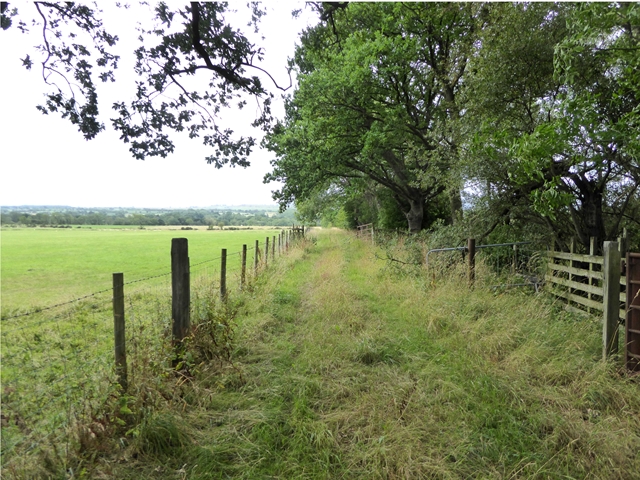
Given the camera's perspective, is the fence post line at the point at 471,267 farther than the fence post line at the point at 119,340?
Yes

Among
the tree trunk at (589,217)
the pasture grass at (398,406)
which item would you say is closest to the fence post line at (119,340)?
the pasture grass at (398,406)

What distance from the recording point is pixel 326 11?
21.7ft

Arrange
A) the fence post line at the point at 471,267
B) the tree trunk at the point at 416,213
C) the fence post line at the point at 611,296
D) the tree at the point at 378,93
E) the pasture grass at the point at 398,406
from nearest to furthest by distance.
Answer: the pasture grass at the point at 398,406
the fence post line at the point at 611,296
the fence post line at the point at 471,267
the tree at the point at 378,93
the tree trunk at the point at 416,213

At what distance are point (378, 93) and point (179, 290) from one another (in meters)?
14.4

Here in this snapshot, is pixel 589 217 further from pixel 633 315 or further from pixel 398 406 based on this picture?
pixel 398 406

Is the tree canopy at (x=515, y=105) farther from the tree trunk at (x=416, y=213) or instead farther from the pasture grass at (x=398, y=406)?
the tree trunk at (x=416, y=213)

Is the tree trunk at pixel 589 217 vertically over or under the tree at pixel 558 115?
under

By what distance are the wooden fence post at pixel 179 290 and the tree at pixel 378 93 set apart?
9.58 meters

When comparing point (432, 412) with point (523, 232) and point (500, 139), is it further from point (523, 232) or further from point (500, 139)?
point (523, 232)

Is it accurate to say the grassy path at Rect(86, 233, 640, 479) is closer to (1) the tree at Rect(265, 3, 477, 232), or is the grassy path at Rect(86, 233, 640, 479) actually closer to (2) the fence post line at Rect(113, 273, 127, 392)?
(2) the fence post line at Rect(113, 273, 127, 392)

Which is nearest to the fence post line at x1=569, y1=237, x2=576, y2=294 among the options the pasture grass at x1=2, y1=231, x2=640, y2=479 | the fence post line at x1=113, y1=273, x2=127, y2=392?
the pasture grass at x1=2, y1=231, x2=640, y2=479

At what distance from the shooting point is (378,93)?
15453 mm

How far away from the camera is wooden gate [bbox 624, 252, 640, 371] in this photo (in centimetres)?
380

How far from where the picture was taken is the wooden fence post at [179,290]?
392cm
